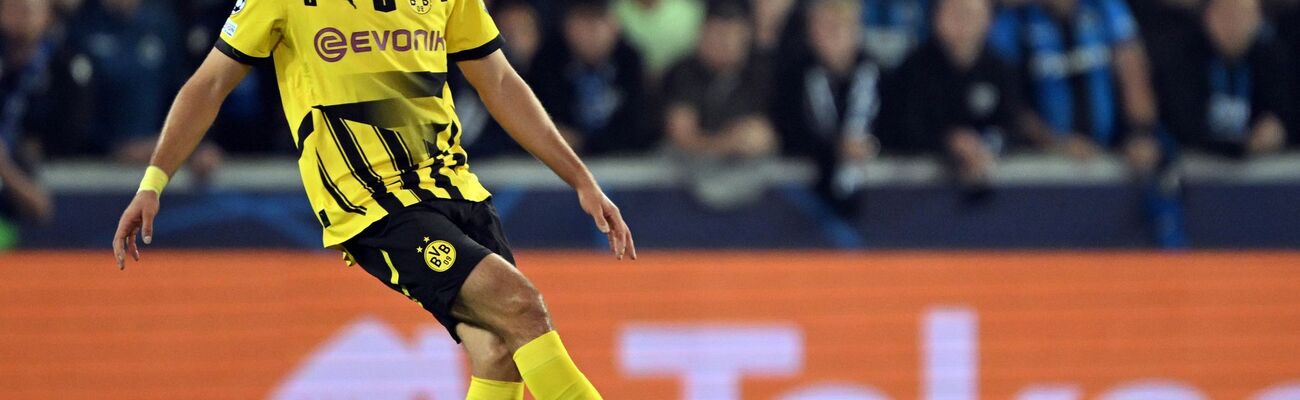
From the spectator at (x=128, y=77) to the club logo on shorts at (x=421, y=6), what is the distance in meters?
4.17

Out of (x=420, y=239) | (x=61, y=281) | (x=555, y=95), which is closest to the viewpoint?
(x=420, y=239)

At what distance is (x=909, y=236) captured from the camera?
9.38 meters

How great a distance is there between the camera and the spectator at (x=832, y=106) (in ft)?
30.0

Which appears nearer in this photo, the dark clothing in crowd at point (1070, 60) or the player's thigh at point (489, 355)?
the player's thigh at point (489, 355)

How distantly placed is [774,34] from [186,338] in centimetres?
392

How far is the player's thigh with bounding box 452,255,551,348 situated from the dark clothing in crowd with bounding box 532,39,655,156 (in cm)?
450

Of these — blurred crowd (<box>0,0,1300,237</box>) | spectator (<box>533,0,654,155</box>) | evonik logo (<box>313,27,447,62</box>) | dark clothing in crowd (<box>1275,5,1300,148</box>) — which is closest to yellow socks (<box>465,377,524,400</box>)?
evonik logo (<box>313,27,447,62</box>)

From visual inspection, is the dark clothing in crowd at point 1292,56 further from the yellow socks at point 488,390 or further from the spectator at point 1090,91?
the yellow socks at point 488,390

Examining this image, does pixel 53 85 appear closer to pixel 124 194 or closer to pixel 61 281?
pixel 124 194

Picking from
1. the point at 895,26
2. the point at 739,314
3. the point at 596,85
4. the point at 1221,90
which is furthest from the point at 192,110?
the point at 1221,90

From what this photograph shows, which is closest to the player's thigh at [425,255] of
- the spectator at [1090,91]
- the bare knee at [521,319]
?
the bare knee at [521,319]

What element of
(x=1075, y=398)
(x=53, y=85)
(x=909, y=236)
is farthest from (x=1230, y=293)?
(x=53, y=85)

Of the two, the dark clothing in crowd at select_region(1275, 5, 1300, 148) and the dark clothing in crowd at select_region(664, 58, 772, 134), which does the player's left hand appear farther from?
Answer: the dark clothing in crowd at select_region(1275, 5, 1300, 148)

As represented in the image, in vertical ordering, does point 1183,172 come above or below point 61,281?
above
